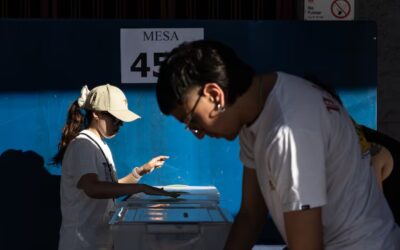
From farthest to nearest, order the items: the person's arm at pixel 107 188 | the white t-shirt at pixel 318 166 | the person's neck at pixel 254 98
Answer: the person's arm at pixel 107 188, the person's neck at pixel 254 98, the white t-shirt at pixel 318 166

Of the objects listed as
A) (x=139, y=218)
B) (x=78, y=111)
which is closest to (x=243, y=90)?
(x=139, y=218)

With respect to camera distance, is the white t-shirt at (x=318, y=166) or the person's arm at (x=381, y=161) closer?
the white t-shirt at (x=318, y=166)

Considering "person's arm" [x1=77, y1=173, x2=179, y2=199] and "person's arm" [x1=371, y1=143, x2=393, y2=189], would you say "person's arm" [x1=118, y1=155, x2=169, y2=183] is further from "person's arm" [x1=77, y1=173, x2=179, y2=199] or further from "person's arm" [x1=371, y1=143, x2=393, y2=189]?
"person's arm" [x1=371, y1=143, x2=393, y2=189]

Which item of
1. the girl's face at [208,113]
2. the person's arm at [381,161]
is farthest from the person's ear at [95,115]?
the girl's face at [208,113]

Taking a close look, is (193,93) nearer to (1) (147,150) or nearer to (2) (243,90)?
(2) (243,90)

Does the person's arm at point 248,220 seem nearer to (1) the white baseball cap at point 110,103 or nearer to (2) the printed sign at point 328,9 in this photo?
(1) the white baseball cap at point 110,103

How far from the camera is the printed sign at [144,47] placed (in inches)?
154

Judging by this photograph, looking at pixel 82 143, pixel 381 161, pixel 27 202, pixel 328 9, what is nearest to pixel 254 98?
pixel 381 161

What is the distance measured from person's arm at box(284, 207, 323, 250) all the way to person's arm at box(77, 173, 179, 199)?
1.27 meters

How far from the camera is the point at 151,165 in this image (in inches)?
147

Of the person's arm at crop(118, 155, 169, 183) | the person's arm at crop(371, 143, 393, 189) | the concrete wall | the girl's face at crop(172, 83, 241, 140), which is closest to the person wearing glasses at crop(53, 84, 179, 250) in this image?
the person's arm at crop(118, 155, 169, 183)

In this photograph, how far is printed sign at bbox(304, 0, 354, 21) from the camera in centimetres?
454

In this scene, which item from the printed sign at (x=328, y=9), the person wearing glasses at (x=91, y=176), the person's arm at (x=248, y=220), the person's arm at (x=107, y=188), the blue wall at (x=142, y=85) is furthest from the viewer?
the printed sign at (x=328, y=9)

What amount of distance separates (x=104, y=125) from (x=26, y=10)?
1.70 metres
